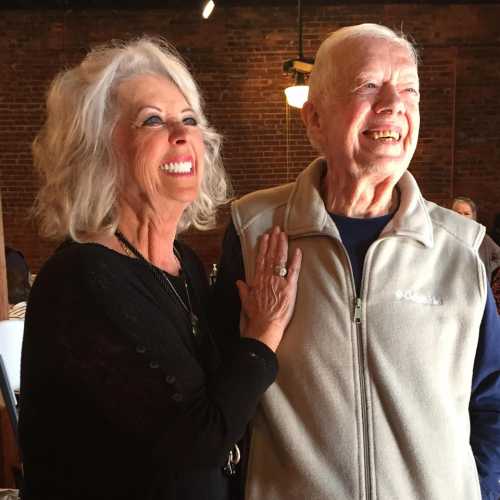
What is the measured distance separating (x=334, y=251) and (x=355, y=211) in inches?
5.6

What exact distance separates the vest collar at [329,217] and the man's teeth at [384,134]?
0.15 m

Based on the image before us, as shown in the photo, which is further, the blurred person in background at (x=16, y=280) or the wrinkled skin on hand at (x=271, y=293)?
the blurred person in background at (x=16, y=280)

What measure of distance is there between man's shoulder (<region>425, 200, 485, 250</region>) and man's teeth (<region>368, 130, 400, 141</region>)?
0.67 feet

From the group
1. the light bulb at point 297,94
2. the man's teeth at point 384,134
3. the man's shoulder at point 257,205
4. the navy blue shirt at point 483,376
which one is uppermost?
the light bulb at point 297,94

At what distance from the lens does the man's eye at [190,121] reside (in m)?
1.43

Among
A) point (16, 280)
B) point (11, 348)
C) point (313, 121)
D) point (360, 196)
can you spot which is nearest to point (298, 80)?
point (16, 280)

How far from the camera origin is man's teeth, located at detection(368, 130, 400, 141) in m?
1.34

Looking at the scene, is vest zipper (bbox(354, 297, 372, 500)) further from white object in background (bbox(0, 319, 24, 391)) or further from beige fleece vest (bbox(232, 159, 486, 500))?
white object in background (bbox(0, 319, 24, 391))

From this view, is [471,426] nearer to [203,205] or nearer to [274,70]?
[203,205]

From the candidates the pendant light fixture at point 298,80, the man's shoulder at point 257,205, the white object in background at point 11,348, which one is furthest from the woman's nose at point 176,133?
the pendant light fixture at point 298,80

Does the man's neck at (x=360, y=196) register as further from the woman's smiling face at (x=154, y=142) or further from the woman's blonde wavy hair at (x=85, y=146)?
the woman's blonde wavy hair at (x=85, y=146)

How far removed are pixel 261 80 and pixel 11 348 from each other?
5.62 m

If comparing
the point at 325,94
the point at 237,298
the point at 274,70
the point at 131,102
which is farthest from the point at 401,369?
the point at 274,70

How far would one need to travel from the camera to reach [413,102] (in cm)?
137
